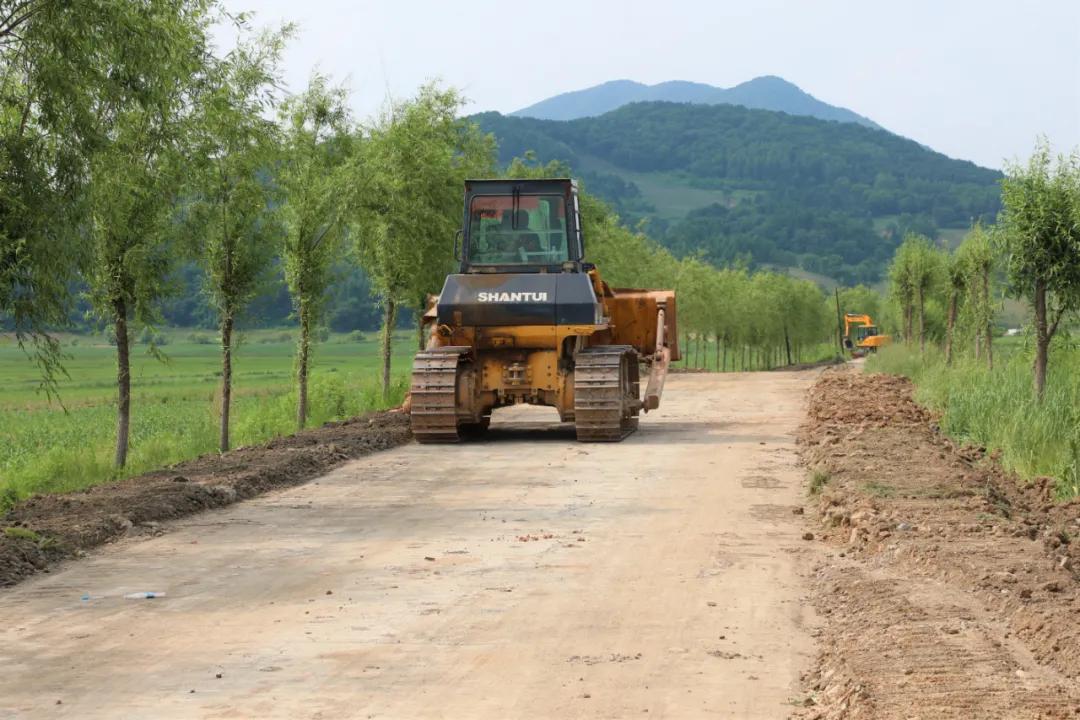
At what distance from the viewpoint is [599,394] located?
70.3 ft

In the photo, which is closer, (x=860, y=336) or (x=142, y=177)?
(x=142, y=177)

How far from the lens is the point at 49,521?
13258 millimetres

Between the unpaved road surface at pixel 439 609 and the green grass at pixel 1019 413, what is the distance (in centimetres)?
289

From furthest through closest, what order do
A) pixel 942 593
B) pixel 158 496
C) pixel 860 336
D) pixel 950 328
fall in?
pixel 860 336 → pixel 950 328 → pixel 158 496 → pixel 942 593

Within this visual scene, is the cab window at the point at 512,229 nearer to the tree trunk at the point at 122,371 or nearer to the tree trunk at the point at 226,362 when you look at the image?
the tree trunk at the point at 226,362

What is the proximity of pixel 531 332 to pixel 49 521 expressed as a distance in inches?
389

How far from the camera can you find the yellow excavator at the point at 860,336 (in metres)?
95.3

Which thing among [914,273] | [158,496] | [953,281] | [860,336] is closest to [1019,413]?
[158,496]

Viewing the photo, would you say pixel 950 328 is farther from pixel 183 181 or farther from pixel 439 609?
pixel 439 609

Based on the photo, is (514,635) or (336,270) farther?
(336,270)

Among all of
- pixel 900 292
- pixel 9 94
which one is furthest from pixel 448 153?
pixel 900 292

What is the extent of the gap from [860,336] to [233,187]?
86145 millimetres

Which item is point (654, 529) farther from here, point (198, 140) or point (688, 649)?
point (198, 140)

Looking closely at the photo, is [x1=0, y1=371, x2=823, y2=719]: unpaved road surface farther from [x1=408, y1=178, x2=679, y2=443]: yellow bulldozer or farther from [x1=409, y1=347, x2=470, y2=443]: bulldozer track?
[x1=408, y1=178, x2=679, y2=443]: yellow bulldozer
